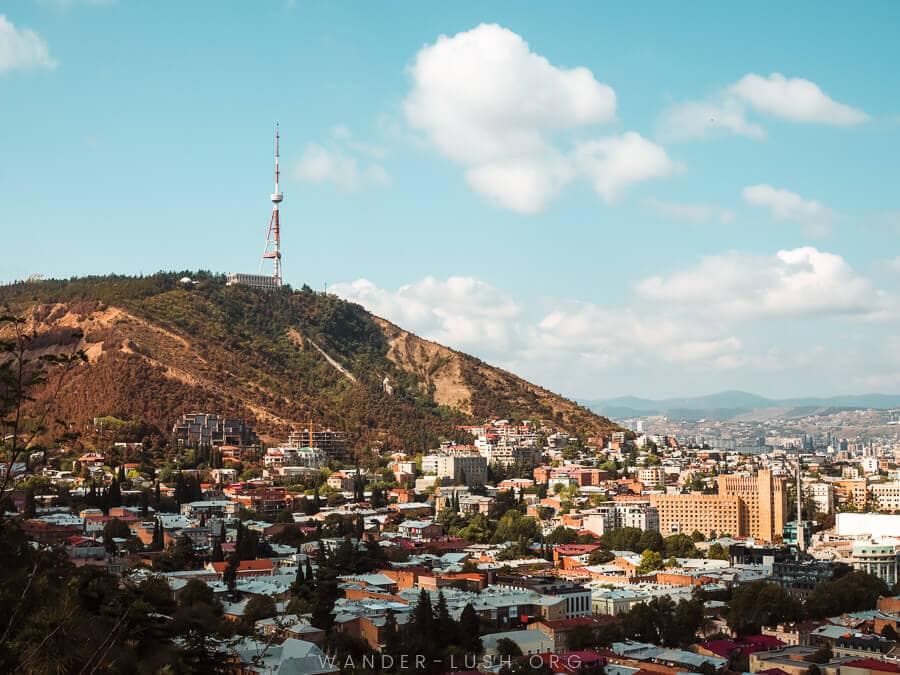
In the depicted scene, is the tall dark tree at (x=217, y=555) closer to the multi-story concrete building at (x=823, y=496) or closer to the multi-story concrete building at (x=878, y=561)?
the multi-story concrete building at (x=878, y=561)

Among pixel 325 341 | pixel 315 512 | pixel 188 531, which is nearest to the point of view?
pixel 188 531

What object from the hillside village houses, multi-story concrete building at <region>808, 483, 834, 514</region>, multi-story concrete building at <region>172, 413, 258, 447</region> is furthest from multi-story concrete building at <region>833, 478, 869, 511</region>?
multi-story concrete building at <region>172, 413, 258, 447</region>

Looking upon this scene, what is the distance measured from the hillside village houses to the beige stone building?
0.36 ft

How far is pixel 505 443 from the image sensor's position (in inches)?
4195

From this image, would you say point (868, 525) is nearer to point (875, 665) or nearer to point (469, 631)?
point (875, 665)

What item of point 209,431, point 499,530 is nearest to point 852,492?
point 499,530

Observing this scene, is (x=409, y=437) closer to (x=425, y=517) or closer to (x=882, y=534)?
(x=425, y=517)

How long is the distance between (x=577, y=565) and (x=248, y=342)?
62.5 meters

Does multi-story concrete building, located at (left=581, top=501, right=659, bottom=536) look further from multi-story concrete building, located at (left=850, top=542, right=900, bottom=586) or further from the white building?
multi-story concrete building, located at (left=850, top=542, right=900, bottom=586)

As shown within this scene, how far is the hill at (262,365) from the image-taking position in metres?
98.3

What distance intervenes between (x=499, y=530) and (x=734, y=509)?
16.5m

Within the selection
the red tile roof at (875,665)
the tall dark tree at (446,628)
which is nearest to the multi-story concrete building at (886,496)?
the red tile roof at (875,665)

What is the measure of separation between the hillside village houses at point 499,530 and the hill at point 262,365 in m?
5.72

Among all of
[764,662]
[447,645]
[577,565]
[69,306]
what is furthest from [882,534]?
[69,306]
